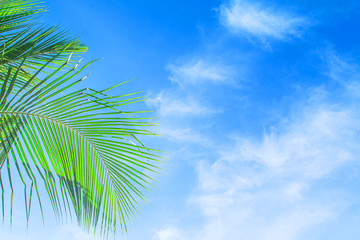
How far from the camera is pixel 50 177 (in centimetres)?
209

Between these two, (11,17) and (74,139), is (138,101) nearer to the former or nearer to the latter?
(74,139)

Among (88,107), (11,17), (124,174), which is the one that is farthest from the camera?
(11,17)

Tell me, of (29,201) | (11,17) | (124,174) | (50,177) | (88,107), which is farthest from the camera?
(11,17)

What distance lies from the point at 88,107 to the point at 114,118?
0.64 feet

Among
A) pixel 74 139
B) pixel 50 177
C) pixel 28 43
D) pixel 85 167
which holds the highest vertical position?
pixel 28 43

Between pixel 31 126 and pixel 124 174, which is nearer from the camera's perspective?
pixel 31 126

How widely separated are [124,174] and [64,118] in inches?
23.3

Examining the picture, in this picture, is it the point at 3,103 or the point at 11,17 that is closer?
the point at 3,103

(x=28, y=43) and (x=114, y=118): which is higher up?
(x=28, y=43)

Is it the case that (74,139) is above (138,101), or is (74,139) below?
below

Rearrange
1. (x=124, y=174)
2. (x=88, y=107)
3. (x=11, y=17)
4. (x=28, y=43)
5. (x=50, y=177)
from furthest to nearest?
(x=11, y=17), (x=28, y=43), (x=124, y=174), (x=88, y=107), (x=50, y=177)

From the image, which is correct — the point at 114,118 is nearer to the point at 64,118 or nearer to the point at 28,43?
the point at 64,118

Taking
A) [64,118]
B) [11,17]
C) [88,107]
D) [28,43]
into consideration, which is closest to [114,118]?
[88,107]

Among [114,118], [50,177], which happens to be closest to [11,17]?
[114,118]
